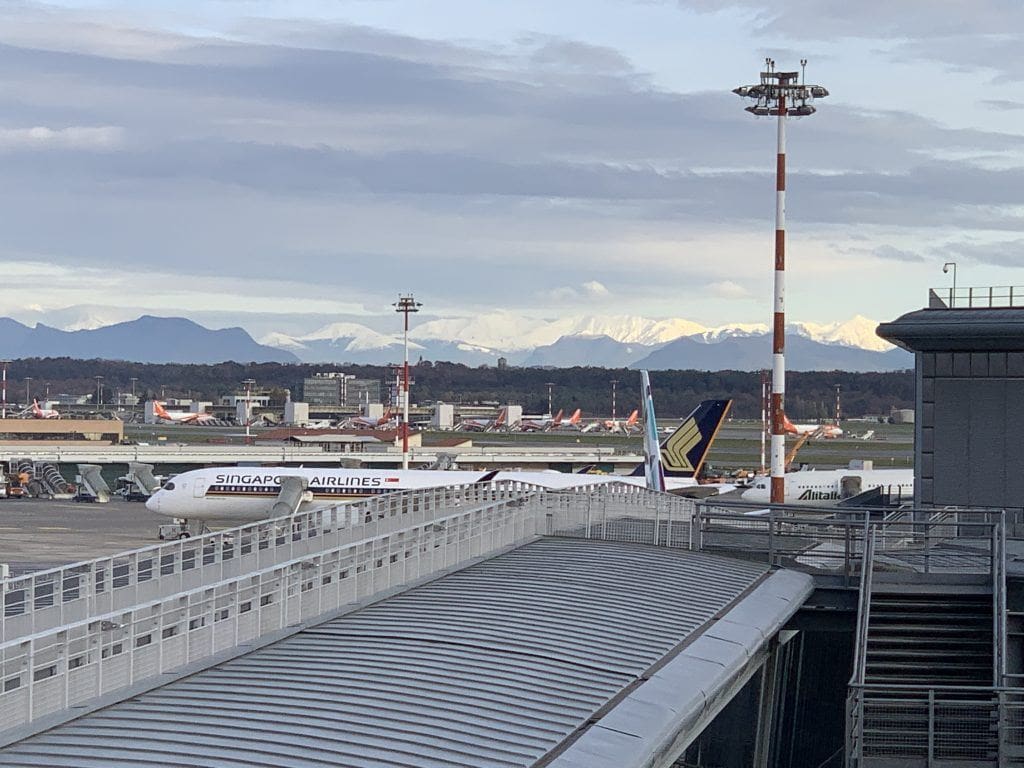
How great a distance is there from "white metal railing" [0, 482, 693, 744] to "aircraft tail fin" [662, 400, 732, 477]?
38.1 m

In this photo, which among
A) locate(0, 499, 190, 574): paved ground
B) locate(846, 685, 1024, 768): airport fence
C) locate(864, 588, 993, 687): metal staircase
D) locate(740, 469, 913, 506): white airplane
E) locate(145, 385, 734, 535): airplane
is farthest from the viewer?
locate(740, 469, 913, 506): white airplane

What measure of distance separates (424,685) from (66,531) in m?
63.3

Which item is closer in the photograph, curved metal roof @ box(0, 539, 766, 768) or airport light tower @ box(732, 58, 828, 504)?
curved metal roof @ box(0, 539, 766, 768)

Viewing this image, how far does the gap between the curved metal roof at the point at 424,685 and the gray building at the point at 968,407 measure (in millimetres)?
14083

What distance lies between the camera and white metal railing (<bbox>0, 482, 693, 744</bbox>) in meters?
18.9

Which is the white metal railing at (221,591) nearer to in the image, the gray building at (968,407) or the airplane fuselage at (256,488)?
the gray building at (968,407)

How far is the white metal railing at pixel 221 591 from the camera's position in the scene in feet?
62.0

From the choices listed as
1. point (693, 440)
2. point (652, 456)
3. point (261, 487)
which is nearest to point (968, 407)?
point (652, 456)

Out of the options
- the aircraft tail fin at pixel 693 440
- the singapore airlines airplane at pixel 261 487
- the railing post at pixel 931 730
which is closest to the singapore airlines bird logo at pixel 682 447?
the aircraft tail fin at pixel 693 440

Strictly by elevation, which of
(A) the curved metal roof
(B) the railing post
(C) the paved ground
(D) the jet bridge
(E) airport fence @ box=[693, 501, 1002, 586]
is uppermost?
(E) airport fence @ box=[693, 501, 1002, 586]

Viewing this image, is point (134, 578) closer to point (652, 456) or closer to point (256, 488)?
point (652, 456)

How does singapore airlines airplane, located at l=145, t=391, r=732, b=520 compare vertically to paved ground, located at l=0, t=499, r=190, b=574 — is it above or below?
above

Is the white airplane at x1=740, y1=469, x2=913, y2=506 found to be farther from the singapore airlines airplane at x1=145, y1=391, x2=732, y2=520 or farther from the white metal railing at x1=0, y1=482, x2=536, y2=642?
the white metal railing at x1=0, y1=482, x2=536, y2=642

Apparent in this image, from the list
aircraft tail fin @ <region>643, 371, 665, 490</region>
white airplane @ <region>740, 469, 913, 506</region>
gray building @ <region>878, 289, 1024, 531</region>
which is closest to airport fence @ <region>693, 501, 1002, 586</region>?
gray building @ <region>878, 289, 1024, 531</region>
